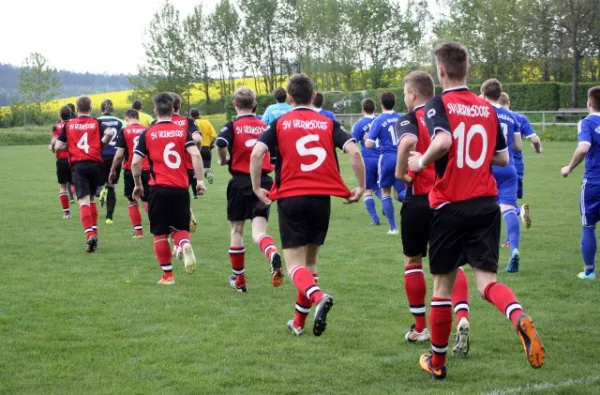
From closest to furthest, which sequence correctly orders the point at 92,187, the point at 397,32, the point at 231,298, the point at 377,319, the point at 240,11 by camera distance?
1. the point at 377,319
2. the point at 231,298
3. the point at 92,187
4. the point at 397,32
5. the point at 240,11

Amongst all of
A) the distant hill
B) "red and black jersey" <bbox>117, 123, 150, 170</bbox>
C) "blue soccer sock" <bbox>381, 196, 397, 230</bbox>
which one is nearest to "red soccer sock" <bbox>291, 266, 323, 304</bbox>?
"red and black jersey" <bbox>117, 123, 150, 170</bbox>

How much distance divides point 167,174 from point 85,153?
3487 mm

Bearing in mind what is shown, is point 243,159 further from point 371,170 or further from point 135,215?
point 371,170

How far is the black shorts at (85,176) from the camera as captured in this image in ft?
39.6

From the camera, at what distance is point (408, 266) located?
21.8 feet

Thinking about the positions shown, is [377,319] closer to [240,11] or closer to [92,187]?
[92,187]

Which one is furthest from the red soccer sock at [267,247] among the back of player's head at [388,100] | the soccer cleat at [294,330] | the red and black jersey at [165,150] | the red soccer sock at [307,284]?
the back of player's head at [388,100]

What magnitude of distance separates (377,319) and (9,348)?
9.95 feet

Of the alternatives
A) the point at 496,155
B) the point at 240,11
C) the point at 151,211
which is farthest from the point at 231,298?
the point at 240,11

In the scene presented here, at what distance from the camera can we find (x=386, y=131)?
12609 mm

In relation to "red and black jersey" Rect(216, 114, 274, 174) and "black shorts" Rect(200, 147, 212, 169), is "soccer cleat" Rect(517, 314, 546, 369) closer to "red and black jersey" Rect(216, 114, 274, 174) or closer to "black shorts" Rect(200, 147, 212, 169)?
"red and black jersey" Rect(216, 114, 274, 174)

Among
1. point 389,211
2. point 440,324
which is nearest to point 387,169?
point 389,211

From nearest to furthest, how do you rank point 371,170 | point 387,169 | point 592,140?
point 592,140
point 387,169
point 371,170

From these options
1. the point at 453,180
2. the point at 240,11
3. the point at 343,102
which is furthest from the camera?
the point at 240,11
